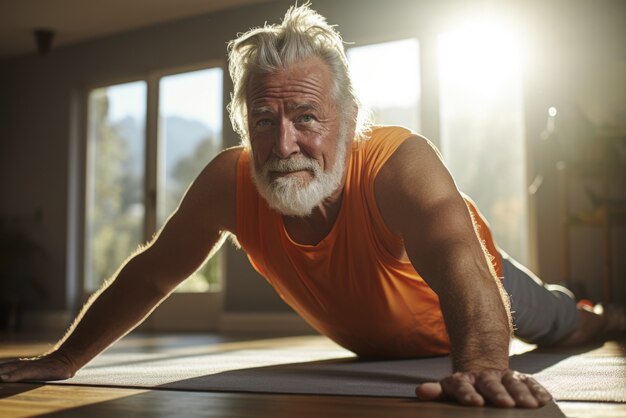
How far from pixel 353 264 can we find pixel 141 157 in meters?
4.36

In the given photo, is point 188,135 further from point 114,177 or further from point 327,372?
point 327,372

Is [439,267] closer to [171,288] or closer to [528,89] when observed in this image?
[171,288]

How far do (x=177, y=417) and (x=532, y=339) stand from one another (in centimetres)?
162

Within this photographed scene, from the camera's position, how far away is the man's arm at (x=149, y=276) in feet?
5.66

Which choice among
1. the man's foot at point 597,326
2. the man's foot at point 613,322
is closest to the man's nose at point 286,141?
the man's foot at point 597,326

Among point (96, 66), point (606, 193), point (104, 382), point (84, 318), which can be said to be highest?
point (96, 66)

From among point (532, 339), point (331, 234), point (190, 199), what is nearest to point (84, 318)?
point (190, 199)

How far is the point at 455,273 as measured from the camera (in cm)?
133

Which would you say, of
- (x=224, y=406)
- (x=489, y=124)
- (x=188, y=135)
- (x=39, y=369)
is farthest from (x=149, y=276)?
(x=188, y=135)

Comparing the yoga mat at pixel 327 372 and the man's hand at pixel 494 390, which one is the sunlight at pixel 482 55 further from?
the man's hand at pixel 494 390

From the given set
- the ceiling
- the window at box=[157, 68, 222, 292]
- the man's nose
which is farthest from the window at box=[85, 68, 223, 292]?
the man's nose

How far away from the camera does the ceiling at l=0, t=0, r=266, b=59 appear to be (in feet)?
17.1

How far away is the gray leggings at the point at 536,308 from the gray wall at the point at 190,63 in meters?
1.79

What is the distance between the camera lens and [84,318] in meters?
1.73
